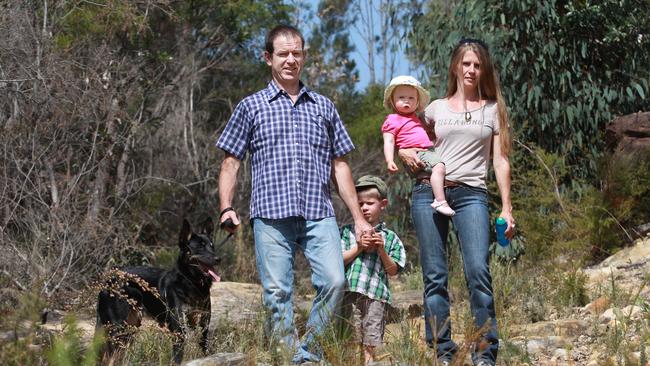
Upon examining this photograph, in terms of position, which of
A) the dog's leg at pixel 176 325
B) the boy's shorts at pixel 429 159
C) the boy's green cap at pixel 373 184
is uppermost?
the boy's shorts at pixel 429 159

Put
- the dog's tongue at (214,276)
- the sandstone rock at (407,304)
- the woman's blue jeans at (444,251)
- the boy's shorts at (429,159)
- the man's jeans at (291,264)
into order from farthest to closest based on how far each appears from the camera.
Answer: the sandstone rock at (407,304) → the dog's tongue at (214,276) → the boy's shorts at (429,159) → the woman's blue jeans at (444,251) → the man's jeans at (291,264)

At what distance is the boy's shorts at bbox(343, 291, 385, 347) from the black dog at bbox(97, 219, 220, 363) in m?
0.82

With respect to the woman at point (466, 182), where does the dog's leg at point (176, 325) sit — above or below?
below

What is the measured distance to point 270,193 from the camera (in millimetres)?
5652

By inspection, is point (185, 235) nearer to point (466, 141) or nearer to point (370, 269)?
point (370, 269)

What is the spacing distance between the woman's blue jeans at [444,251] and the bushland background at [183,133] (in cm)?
259

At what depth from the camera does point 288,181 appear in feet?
18.5

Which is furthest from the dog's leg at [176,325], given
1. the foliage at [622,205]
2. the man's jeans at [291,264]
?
the foliage at [622,205]

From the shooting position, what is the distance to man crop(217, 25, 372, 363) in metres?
5.57

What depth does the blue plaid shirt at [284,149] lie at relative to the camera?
5.64 m

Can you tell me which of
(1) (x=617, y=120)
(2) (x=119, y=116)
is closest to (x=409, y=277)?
(1) (x=617, y=120)

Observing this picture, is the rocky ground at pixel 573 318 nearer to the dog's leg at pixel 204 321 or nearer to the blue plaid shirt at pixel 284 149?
the dog's leg at pixel 204 321

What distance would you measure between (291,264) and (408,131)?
3.59 feet

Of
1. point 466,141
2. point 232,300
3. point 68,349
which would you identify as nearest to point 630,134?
point 232,300
